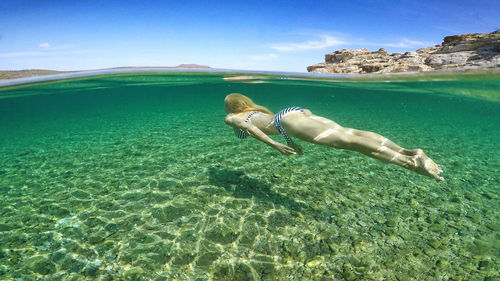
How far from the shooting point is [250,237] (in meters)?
3.72

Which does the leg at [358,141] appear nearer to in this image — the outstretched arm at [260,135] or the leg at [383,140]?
the leg at [383,140]

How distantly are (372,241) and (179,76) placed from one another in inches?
831

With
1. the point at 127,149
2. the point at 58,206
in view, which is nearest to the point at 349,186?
the point at 58,206

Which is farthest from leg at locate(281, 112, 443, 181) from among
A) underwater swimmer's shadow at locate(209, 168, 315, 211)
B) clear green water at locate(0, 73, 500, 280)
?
underwater swimmer's shadow at locate(209, 168, 315, 211)

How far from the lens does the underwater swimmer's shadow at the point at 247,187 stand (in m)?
4.74

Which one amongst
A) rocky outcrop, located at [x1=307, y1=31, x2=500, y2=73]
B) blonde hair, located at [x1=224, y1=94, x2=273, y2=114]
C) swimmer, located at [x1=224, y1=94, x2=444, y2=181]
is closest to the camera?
swimmer, located at [x1=224, y1=94, x2=444, y2=181]

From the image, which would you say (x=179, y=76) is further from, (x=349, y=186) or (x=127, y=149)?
(x=349, y=186)

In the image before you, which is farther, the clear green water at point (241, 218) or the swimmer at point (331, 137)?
the clear green water at point (241, 218)

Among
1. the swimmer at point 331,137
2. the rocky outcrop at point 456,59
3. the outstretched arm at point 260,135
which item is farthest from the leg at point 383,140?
the rocky outcrop at point 456,59

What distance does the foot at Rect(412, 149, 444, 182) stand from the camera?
2.62 meters

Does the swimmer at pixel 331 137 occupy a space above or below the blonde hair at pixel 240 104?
below

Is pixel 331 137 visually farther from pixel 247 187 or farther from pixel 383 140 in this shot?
pixel 247 187

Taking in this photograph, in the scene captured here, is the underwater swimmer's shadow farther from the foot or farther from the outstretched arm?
the foot

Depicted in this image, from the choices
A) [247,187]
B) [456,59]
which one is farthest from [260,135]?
[456,59]
